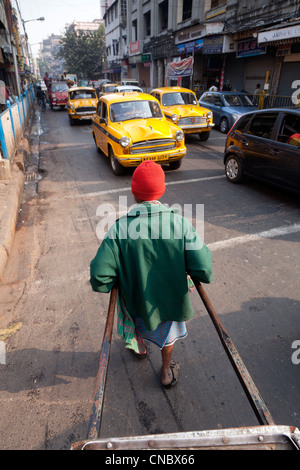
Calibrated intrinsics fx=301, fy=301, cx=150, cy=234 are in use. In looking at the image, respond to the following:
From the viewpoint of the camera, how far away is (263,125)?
251 inches

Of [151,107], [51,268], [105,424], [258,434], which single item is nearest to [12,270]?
[51,268]

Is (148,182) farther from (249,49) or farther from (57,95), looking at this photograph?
(57,95)

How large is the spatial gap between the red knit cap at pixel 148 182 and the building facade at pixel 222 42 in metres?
15.4

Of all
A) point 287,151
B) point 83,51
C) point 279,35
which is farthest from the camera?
point 83,51

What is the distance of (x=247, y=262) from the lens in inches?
166

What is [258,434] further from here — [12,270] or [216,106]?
[216,106]

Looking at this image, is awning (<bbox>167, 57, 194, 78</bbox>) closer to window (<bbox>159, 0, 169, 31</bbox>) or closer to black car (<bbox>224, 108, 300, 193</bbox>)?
window (<bbox>159, 0, 169, 31</bbox>)

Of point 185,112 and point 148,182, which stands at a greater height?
point 148,182

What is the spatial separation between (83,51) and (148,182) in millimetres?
64926

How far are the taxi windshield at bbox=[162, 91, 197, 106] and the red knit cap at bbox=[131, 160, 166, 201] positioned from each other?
11292mm

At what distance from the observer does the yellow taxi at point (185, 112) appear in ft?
36.8

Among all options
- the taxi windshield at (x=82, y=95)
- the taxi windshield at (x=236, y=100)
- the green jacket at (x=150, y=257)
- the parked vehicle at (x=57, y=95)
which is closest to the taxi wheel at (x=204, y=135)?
the taxi windshield at (x=236, y=100)

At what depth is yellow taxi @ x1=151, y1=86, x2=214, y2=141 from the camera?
442 inches

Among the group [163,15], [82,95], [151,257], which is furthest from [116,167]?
[163,15]
